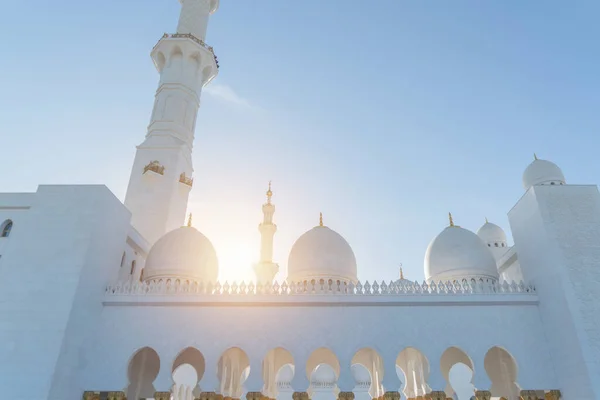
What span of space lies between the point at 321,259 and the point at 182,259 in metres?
4.36

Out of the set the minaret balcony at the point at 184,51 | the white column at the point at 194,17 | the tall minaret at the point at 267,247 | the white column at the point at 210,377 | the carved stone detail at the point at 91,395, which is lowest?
the carved stone detail at the point at 91,395

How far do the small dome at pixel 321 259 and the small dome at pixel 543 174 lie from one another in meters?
7.91

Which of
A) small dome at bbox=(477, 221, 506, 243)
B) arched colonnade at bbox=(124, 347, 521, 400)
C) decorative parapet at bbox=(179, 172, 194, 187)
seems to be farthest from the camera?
small dome at bbox=(477, 221, 506, 243)

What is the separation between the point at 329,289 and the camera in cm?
1101

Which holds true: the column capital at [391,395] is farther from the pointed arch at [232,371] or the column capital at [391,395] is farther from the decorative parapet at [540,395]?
the pointed arch at [232,371]

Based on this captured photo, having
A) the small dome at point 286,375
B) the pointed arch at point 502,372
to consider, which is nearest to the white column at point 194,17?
the small dome at point 286,375

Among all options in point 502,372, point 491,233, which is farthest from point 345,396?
point 491,233

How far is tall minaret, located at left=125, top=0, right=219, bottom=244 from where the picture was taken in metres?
16.0

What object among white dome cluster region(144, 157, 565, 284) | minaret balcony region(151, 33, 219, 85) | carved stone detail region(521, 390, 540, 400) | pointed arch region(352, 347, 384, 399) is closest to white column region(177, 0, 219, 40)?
minaret balcony region(151, 33, 219, 85)

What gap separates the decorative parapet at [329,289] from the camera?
34.8ft

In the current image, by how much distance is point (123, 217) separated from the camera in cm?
1213

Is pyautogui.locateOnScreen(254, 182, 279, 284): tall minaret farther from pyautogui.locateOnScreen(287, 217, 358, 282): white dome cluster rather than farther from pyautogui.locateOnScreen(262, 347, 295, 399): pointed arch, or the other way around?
pyautogui.locateOnScreen(287, 217, 358, 282): white dome cluster

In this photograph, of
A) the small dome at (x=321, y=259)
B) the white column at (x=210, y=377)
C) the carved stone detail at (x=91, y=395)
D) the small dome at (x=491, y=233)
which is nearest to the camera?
the carved stone detail at (x=91, y=395)

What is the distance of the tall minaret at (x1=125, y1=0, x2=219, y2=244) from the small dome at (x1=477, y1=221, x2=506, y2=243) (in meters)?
15.0
